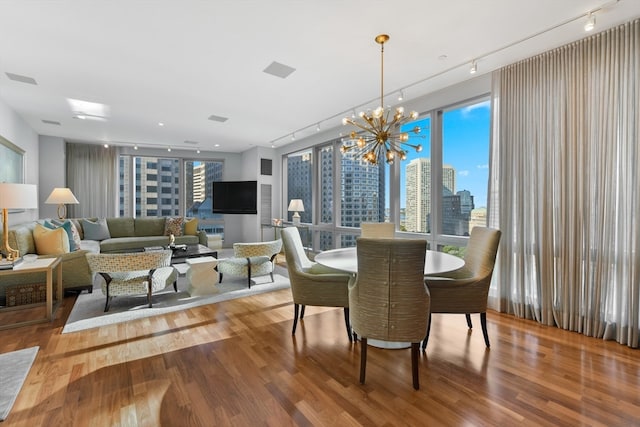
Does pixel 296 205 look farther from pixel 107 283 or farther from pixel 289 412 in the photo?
pixel 289 412

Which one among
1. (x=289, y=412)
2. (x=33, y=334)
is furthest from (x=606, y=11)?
(x=33, y=334)

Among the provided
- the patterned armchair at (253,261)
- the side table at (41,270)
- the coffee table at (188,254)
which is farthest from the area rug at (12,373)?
the coffee table at (188,254)

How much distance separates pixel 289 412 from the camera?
5.92 feet

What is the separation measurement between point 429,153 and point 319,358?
3230 millimetres

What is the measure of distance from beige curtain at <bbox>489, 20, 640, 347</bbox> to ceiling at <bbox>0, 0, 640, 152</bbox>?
0.35m

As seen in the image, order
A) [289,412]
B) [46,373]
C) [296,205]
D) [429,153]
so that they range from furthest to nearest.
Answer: [296,205] → [429,153] → [46,373] → [289,412]

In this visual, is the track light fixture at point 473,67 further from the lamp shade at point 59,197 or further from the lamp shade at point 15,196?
the lamp shade at point 59,197

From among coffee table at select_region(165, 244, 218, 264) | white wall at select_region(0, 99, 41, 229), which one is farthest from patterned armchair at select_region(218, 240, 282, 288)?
white wall at select_region(0, 99, 41, 229)

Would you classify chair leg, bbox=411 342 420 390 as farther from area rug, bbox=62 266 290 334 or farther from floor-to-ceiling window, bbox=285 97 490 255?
area rug, bbox=62 266 290 334

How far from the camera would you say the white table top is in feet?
7.62

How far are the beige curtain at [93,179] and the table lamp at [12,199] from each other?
444 centimetres

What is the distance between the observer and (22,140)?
17.6ft

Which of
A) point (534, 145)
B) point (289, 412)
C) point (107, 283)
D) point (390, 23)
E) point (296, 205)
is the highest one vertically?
point (390, 23)

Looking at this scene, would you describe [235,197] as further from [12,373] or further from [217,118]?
[12,373]
